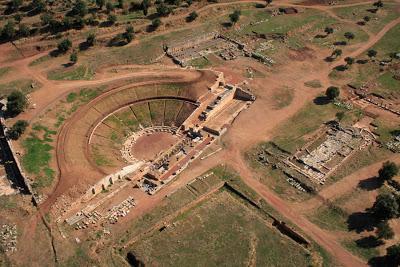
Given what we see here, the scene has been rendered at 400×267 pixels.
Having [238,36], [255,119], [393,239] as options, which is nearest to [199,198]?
[255,119]

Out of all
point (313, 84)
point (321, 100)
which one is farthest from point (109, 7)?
point (321, 100)

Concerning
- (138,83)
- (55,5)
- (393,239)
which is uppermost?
(55,5)

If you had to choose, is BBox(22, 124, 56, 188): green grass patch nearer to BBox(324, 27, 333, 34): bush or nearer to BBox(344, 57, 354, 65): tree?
BBox(344, 57, 354, 65): tree

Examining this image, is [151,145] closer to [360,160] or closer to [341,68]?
[360,160]

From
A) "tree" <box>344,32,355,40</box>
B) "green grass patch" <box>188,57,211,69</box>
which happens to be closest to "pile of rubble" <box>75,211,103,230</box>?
"green grass patch" <box>188,57,211,69</box>

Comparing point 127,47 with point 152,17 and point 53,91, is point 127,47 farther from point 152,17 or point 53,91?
point 53,91

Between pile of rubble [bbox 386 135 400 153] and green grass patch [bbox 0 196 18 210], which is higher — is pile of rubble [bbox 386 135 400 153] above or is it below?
below
